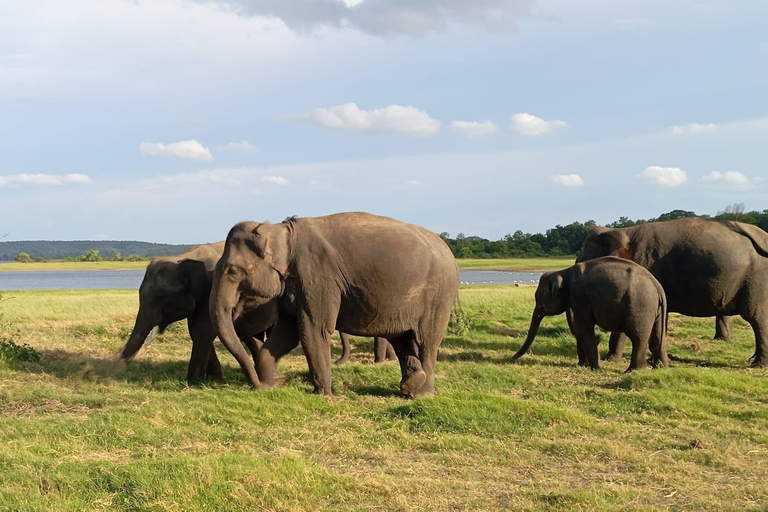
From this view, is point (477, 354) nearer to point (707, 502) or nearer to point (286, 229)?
point (286, 229)

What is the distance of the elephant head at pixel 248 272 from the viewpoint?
948 centimetres

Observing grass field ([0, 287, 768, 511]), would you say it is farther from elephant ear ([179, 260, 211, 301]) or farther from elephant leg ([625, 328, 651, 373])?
elephant ear ([179, 260, 211, 301])

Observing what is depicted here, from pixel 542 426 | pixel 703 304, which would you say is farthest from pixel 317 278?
pixel 703 304

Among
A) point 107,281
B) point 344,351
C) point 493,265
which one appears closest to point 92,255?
point 107,281

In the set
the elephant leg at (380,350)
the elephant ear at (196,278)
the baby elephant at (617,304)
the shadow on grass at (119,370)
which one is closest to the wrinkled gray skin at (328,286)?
the shadow on grass at (119,370)

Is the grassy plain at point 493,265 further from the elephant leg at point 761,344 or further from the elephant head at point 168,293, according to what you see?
the elephant head at point 168,293

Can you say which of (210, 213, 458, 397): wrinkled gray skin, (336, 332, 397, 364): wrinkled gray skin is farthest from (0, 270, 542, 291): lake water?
(210, 213, 458, 397): wrinkled gray skin

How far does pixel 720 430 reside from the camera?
7832 mm

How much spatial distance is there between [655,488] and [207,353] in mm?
6556

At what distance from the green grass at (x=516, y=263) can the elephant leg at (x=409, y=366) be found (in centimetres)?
5321

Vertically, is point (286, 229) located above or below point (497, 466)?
above

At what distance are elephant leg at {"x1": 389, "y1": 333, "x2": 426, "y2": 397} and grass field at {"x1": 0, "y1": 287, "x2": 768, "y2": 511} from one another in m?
0.22

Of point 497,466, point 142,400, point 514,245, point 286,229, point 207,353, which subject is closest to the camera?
point 497,466

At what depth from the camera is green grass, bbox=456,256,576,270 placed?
67838 mm
